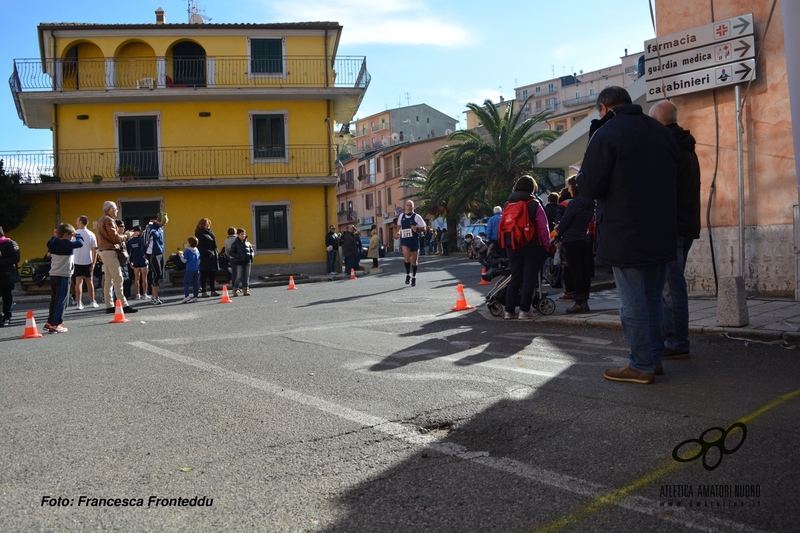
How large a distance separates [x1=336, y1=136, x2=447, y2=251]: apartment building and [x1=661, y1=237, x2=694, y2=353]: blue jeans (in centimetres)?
5868

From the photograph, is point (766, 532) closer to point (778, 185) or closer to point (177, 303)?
point (778, 185)

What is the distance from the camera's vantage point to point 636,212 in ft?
16.3

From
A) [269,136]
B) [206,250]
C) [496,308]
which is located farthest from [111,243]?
[269,136]

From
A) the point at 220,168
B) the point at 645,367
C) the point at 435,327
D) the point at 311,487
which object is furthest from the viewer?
the point at 220,168

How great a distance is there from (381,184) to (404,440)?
7349cm

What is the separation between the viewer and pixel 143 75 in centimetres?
2970

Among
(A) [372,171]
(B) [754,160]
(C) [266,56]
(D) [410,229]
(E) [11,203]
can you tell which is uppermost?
(A) [372,171]

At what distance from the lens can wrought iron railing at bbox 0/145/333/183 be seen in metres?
28.7

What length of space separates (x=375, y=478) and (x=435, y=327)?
5.90m

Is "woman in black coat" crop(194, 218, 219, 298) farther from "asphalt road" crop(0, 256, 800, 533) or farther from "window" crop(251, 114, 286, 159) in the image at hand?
"window" crop(251, 114, 286, 159)

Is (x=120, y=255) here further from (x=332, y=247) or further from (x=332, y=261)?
(x=332, y=261)

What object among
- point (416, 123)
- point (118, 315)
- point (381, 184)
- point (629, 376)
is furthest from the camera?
point (416, 123)

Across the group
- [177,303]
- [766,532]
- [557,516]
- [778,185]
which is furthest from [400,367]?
[177,303]

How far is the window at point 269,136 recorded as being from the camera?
2977 cm
